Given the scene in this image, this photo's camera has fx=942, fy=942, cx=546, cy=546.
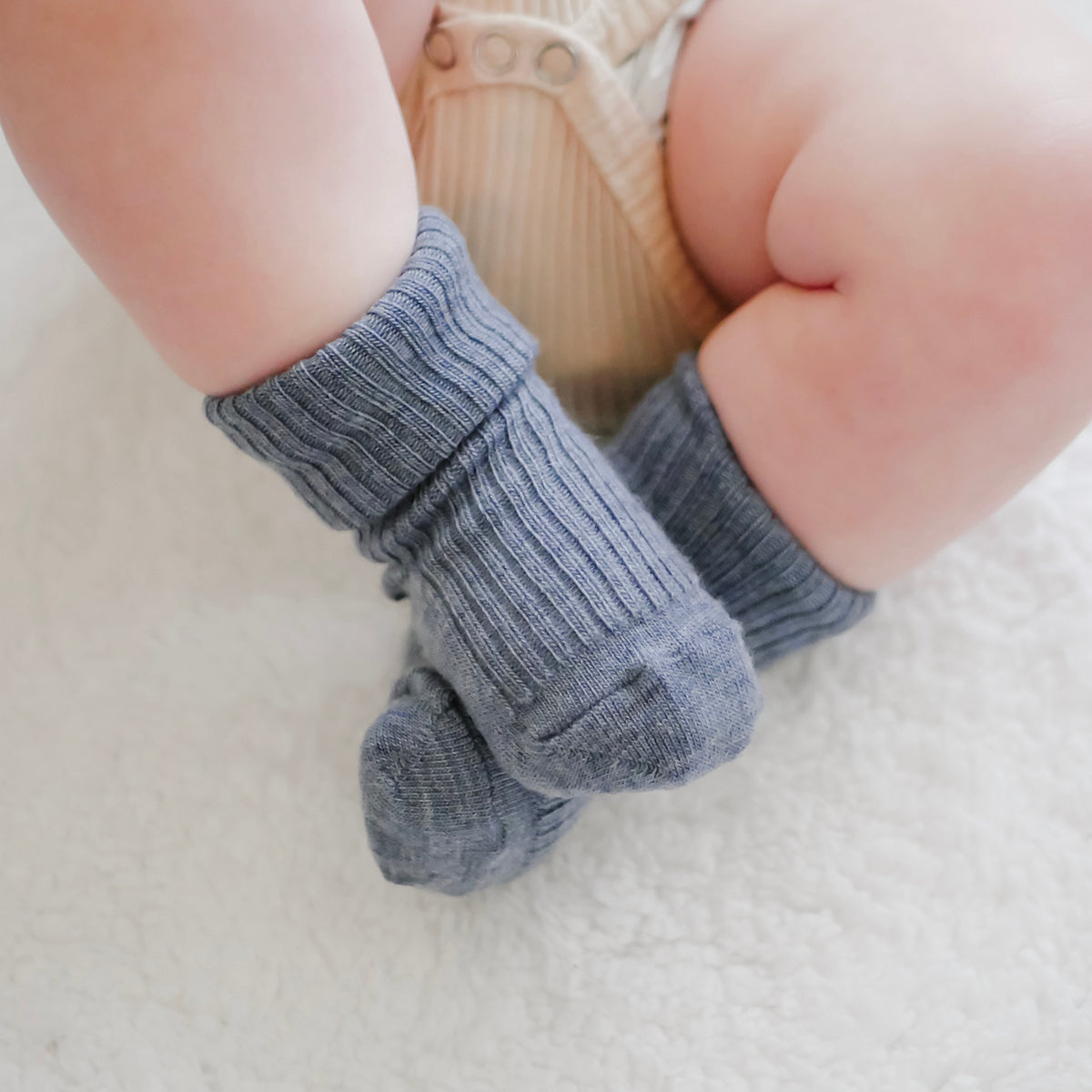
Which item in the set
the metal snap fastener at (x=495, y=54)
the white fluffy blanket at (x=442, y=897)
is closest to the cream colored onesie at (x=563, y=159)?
the metal snap fastener at (x=495, y=54)

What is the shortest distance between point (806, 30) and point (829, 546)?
241mm

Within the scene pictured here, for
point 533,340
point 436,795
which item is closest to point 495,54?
point 533,340

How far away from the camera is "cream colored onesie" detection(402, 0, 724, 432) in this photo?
46 cm

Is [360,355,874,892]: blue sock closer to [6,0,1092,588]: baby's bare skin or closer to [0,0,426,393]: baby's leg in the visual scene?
[6,0,1092,588]: baby's bare skin

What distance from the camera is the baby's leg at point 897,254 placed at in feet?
1.24

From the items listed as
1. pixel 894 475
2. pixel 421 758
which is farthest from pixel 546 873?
pixel 894 475

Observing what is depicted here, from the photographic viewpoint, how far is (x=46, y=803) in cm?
52

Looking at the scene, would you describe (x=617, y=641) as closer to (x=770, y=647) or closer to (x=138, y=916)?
(x=770, y=647)

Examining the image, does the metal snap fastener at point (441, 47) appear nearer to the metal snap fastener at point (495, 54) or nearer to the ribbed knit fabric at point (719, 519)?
the metal snap fastener at point (495, 54)

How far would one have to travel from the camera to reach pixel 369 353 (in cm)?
37

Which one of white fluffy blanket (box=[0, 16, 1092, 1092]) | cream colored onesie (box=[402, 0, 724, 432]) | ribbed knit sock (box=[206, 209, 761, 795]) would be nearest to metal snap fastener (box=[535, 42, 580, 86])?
cream colored onesie (box=[402, 0, 724, 432])

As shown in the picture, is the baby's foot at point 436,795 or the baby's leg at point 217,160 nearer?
the baby's leg at point 217,160

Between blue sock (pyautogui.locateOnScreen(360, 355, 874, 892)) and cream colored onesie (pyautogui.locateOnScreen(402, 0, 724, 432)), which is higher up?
cream colored onesie (pyautogui.locateOnScreen(402, 0, 724, 432))

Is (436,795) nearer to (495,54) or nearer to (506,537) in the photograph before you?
(506,537)
